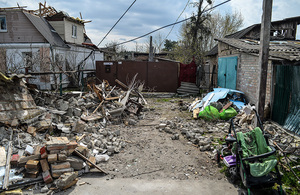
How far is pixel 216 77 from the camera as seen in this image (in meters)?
15.4

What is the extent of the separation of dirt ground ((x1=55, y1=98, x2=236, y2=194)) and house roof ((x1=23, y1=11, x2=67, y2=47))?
1234 centimetres

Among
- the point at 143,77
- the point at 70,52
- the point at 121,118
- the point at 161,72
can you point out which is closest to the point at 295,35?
the point at 161,72

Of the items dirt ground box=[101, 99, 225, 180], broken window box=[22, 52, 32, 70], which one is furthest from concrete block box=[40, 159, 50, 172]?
broken window box=[22, 52, 32, 70]

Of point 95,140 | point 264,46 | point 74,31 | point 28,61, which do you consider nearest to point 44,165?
point 95,140

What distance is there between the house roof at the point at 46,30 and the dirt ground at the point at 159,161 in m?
12.3

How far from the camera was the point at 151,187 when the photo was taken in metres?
4.13

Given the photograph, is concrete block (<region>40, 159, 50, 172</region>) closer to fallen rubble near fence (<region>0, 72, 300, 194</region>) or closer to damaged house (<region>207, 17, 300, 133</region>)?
fallen rubble near fence (<region>0, 72, 300, 194</region>)

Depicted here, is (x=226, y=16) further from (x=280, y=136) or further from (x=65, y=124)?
(x=65, y=124)

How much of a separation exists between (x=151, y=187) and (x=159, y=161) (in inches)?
43.0

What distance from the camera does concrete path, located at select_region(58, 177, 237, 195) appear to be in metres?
3.96

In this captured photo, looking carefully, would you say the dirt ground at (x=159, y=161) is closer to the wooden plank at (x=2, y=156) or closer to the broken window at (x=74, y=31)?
the wooden plank at (x=2, y=156)

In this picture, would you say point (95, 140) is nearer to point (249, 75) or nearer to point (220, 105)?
point (220, 105)

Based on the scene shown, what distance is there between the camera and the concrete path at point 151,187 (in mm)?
3963

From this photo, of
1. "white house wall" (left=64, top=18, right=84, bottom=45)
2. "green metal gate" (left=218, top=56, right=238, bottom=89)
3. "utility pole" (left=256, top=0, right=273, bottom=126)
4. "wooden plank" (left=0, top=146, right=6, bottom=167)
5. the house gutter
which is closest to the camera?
"wooden plank" (left=0, top=146, right=6, bottom=167)
